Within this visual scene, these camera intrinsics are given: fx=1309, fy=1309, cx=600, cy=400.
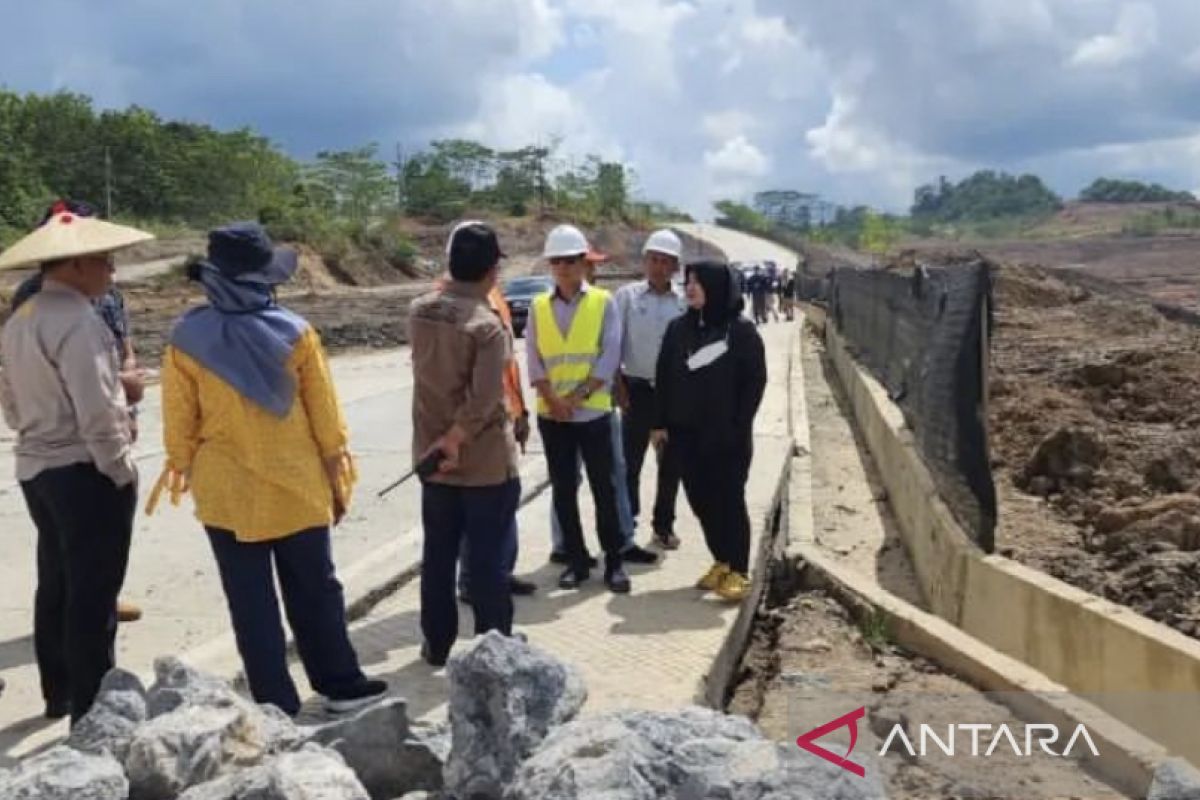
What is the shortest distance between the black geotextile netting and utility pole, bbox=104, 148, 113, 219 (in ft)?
141

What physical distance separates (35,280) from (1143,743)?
429 centimetres

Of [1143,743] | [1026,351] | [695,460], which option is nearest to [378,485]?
[695,460]

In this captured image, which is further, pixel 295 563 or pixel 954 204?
pixel 954 204

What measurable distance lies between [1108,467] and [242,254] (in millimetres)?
6566

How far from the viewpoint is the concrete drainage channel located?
427 cm

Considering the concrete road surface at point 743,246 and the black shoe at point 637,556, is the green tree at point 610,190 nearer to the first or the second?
the concrete road surface at point 743,246

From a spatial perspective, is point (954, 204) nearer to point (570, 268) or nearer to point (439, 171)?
point (439, 171)

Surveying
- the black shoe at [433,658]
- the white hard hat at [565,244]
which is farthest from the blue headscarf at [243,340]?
the white hard hat at [565,244]

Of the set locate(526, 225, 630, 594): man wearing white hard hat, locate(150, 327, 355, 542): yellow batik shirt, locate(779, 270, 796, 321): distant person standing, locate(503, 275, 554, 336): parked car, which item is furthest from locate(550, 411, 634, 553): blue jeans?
locate(779, 270, 796, 321): distant person standing

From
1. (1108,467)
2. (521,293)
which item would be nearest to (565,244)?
(1108,467)

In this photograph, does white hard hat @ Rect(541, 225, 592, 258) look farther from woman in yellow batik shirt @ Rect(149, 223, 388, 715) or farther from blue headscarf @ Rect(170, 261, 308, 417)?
blue headscarf @ Rect(170, 261, 308, 417)

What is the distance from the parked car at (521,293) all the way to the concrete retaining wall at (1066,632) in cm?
1909

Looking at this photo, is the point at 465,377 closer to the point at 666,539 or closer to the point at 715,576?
the point at 715,576

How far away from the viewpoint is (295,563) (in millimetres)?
4516
